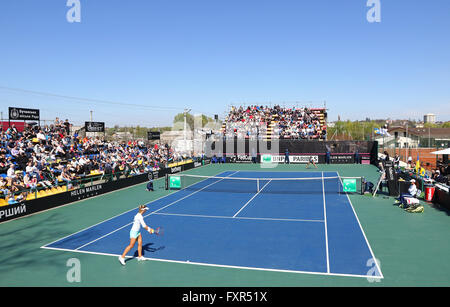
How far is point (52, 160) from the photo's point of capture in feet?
79.0

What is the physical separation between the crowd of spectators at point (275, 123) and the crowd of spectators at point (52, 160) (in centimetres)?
2110

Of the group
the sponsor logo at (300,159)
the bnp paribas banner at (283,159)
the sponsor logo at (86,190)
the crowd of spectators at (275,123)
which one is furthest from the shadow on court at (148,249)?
the crowd of spectators at (275,123)

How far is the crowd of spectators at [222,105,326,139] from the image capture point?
162 feet

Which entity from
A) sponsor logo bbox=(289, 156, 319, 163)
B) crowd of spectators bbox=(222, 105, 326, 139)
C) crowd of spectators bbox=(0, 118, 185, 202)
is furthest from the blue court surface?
crowd of spectators bbox=(222, 105, 326, 139)

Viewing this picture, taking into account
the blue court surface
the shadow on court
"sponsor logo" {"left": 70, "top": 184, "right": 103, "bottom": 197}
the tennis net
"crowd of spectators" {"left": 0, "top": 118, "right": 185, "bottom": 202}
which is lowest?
the shadow on court

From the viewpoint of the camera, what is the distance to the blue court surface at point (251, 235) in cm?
1020

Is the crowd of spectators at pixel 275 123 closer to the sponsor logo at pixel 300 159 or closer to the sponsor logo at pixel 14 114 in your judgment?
the sponsor logo at pixel 300 159

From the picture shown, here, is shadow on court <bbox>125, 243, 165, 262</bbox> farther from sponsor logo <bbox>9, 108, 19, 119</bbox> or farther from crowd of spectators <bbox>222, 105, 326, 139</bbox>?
crowd of spectators <bbox>222, 105, 326, 139</bbox>

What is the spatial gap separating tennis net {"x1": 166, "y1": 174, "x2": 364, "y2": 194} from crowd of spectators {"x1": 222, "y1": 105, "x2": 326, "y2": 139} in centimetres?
2212

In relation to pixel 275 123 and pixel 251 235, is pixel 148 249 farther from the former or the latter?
pixel 275 123

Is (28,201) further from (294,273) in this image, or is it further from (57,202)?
(294,273)

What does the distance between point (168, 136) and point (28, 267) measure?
81.5 m
